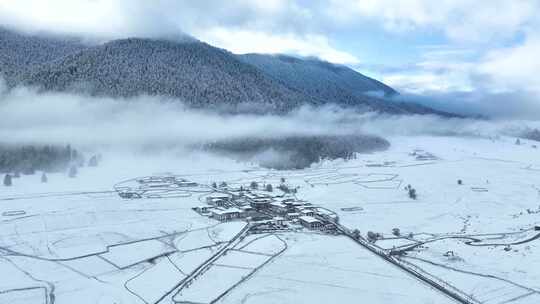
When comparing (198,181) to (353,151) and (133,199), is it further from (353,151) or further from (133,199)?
(353,151)

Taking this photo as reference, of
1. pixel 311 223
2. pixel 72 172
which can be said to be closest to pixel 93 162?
pixel 72 172

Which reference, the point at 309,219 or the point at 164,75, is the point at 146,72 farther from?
the point at 309,219

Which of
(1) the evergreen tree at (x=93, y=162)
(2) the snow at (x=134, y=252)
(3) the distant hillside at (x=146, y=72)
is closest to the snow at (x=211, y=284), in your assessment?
(2) the snow at (x=134, y=252)

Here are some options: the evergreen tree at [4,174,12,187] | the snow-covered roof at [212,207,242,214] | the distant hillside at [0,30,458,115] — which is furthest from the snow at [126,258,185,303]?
the distant hillside at [0,30,458,115]

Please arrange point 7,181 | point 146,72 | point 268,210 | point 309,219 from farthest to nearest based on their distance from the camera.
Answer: point 146,72, point 7,181, point 268,210, point 309,219

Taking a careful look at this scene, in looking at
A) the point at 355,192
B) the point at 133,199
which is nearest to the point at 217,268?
the point at 133,199

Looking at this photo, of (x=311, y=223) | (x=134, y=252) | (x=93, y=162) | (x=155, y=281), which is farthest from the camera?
(x=93, y=162)
